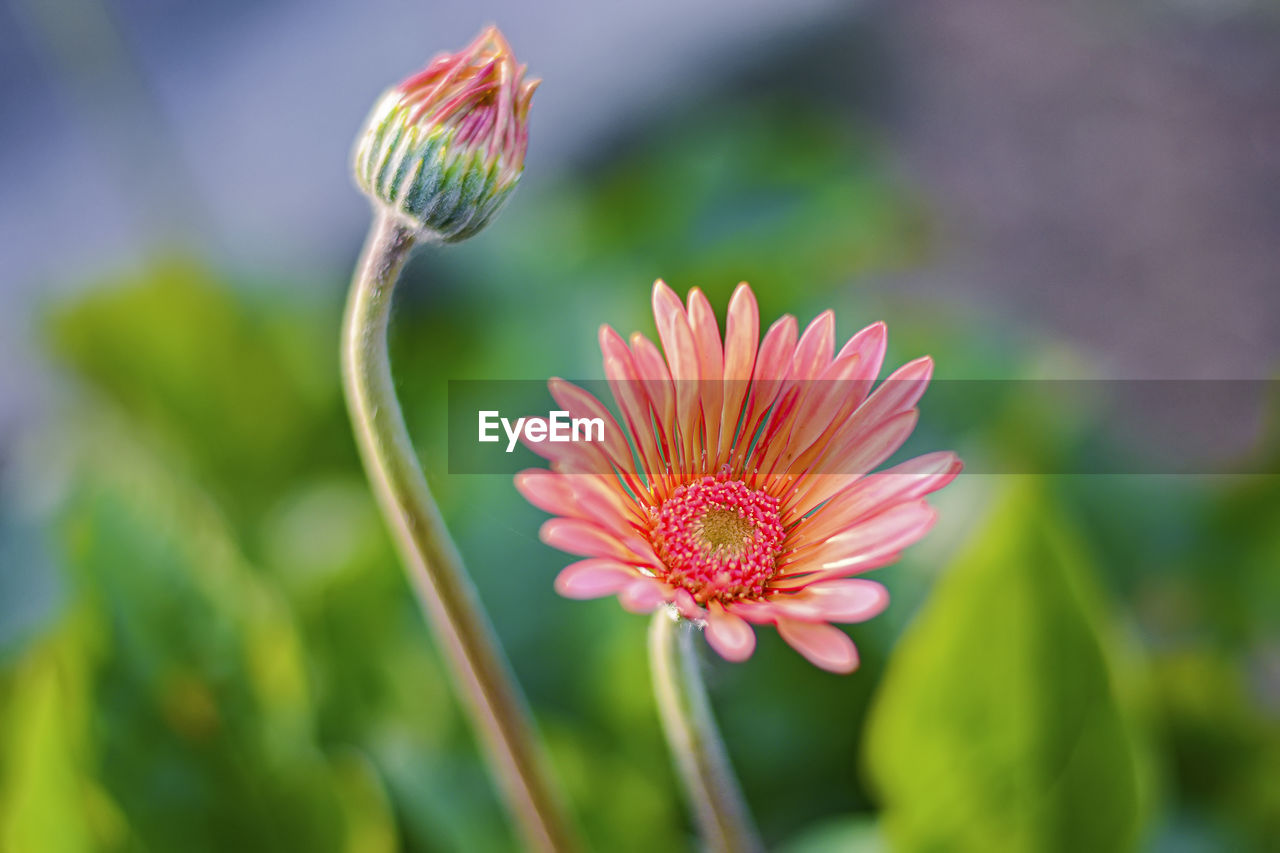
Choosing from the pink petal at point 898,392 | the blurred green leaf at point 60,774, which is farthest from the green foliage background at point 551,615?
the pink petal at point 898,392

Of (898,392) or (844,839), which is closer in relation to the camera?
(898,392)

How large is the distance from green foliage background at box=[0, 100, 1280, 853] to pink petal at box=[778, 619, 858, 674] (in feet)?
0.36

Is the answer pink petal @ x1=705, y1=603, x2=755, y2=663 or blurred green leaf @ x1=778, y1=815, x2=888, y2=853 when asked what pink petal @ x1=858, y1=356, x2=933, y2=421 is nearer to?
pink petal @ x1=705, y1=603, x2=755, y2=663

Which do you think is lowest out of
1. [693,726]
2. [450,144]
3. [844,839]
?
[844,839]

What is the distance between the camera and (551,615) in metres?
0.50

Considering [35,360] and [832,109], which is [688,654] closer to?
[35,360]

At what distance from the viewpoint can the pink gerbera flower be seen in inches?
5.7

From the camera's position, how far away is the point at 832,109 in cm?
106

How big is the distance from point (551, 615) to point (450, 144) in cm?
35

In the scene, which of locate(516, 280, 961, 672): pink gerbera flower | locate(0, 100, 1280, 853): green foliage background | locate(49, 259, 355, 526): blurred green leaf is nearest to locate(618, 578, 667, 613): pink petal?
locate(516, 280, 961, 672): pink gerbera flower

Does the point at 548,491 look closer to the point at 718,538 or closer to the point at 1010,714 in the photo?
the point at 718,538

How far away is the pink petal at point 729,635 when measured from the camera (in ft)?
0.45

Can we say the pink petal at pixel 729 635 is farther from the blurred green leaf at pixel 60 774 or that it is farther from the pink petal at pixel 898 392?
the blurred green leaf at pixel 60 774

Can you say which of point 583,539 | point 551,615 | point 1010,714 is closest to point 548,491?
point 583,539
